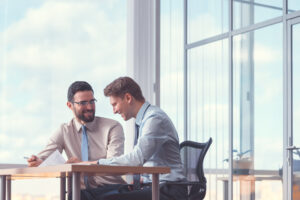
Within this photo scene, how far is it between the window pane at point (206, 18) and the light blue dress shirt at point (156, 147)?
260 cm

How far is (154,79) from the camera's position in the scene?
6.80m

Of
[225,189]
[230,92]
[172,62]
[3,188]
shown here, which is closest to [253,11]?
[230,92]

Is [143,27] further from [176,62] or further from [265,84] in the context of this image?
[265,84]

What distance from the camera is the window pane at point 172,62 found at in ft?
21.6

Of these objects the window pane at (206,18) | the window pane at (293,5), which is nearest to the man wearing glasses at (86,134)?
the window pane at (293,5)

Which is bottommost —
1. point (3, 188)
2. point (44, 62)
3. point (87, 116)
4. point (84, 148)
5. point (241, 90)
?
point (3, 188)

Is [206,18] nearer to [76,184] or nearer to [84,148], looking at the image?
[84,148]

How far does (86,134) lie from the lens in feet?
14.3

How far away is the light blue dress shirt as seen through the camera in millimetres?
3555

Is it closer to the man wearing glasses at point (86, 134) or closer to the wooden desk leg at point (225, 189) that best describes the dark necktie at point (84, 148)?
the man wearing glasses at point (86, 134)

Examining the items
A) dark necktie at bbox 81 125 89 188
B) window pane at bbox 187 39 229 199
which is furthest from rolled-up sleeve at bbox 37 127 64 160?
window pane at bbox 187 39 229 199

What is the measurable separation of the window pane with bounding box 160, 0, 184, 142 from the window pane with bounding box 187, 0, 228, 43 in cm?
16

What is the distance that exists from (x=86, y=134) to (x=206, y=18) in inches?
99.2

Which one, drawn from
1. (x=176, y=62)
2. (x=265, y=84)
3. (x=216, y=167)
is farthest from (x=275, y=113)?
(x=176, y=62)
